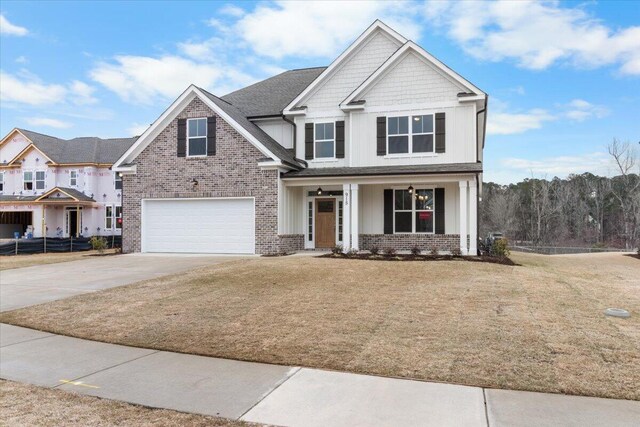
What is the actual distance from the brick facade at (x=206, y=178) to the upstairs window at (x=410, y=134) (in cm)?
492

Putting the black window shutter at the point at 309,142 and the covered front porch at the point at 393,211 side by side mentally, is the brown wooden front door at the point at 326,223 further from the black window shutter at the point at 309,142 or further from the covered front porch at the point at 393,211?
the black window shutter at the point at 309,142

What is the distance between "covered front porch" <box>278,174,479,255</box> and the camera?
17062 millimetres

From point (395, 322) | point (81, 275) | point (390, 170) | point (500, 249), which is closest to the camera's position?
point (395, 322)

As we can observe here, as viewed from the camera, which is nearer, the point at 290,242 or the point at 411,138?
the point at 411,138

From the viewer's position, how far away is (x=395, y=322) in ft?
24.1

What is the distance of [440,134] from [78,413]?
16001 mm

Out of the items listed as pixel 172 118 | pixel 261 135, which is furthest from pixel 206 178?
pixel 172 118

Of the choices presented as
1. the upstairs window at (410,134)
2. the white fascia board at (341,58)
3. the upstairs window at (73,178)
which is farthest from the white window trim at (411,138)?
the upstairs window at (73,178)

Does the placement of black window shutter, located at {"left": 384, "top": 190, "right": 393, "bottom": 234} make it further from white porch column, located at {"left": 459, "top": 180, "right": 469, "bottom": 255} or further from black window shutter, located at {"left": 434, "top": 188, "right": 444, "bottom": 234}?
white porch column, located at {"left": 459, "top": 180, "right": 469, "bottom": 255}

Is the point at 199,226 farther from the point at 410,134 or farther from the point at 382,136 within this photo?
the point at 410,134

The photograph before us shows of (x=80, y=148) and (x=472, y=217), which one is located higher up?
(x=80, y=148)

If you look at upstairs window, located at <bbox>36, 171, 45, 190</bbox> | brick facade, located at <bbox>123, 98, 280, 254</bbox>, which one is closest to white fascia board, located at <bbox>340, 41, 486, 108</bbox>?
brick facade, located at <bbox>123, 98, 280, 254</bbox>

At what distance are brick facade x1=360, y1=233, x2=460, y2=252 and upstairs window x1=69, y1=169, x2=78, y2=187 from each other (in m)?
26.7

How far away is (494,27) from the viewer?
18.3 meters
